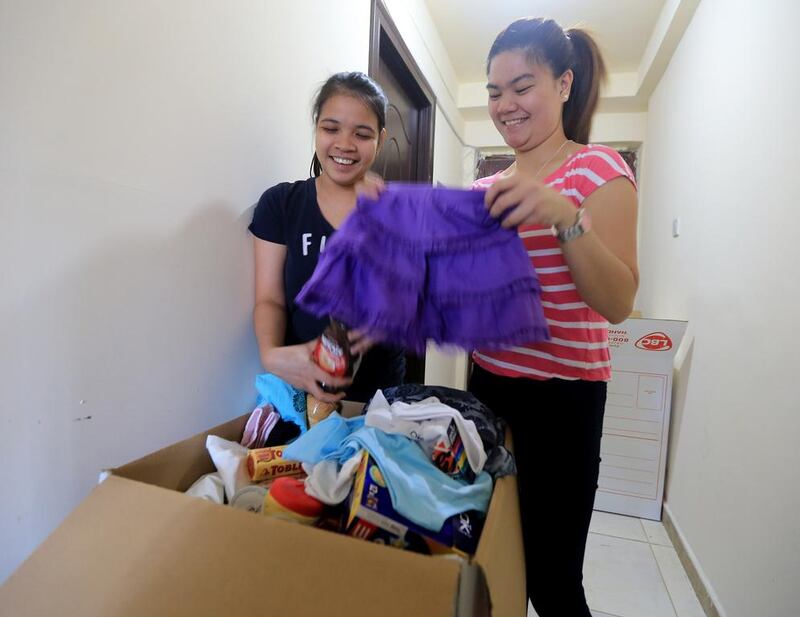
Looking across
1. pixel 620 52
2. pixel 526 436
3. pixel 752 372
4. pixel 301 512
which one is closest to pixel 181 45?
pixel 301 512

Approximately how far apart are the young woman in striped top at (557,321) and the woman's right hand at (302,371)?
292 mm

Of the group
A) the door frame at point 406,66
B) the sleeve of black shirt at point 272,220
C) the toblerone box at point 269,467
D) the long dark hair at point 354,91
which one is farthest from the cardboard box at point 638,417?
the toblerone box at point 269,467

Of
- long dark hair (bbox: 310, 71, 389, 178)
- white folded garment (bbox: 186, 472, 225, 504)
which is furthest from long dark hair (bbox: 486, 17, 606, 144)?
white folded garment (bbox: 186, 472, 225, 504)

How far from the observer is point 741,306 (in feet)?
4.33

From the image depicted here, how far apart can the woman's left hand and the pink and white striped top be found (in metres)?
0.13

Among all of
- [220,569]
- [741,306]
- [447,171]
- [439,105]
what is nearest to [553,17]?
[439,105]

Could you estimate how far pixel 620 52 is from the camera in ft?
9.40

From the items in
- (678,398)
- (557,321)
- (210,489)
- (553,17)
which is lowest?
(678,398)

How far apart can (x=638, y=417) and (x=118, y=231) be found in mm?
2100

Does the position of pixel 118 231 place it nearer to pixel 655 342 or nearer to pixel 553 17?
pixel 655 342

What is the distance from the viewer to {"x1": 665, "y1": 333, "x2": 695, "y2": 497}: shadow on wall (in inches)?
71.9

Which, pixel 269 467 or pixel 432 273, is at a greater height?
pixel 432 273

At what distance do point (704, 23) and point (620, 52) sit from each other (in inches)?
41.0

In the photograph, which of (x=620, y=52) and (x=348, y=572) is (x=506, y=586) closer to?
(x=348, y=572)
